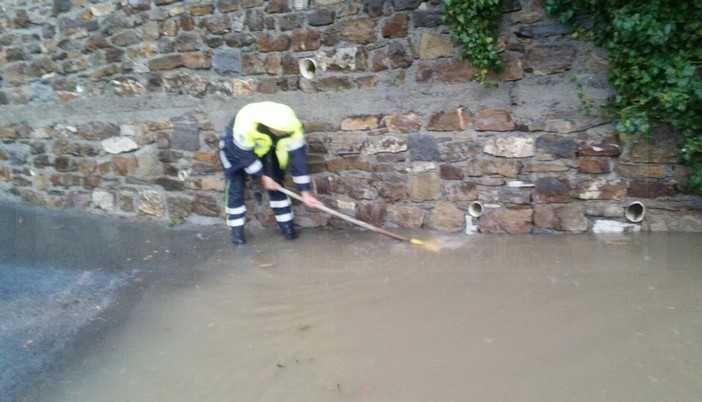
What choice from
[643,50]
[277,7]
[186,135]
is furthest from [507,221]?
[186,135]

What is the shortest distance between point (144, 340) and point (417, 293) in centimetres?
178

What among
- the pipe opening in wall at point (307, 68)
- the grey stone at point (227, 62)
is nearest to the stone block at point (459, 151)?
the pipe opening in wall at point (307, 68)

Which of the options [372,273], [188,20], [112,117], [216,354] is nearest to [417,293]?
[372,273]

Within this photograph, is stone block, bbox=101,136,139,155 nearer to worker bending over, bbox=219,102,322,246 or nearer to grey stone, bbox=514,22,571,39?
worker bending over, bbox=219,102,322,246

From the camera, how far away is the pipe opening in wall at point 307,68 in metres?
5.16

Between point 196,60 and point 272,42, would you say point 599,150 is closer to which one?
point 272,42

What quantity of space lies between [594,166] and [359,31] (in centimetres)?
216

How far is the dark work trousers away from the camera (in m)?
5.23

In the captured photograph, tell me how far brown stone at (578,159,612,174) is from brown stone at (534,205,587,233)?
11.4 inches

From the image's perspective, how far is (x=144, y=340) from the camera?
371 cm

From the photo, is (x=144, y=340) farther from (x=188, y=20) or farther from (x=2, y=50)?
(x=2, y=50)

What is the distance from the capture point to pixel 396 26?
477cm

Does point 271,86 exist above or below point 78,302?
above

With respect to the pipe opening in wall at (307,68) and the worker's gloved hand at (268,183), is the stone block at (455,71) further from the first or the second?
the worker's gloved hand at (268,183)
